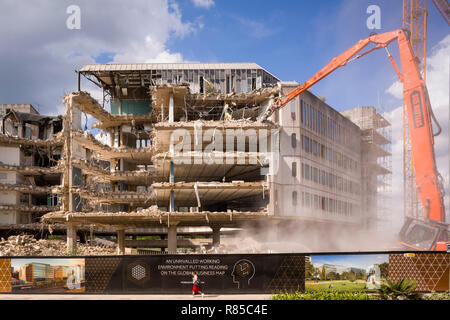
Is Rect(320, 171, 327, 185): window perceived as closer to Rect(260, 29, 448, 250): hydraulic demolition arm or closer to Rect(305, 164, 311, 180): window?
Rect(305, 164, 311, 180): window

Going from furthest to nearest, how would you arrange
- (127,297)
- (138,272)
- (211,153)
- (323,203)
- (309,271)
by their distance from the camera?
1. (323,203)
2. (211,153)
3. (138,272)
4. (309,271)
5. (127,297)

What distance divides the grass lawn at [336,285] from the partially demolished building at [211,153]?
2166 centimetres

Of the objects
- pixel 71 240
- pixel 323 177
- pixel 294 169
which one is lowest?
pixel 71 240

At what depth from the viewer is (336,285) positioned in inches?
766

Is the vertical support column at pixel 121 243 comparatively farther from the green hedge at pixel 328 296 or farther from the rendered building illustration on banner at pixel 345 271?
the green hedge at pixel 328 296

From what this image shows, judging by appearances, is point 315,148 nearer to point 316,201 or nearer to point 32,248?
point 316,201

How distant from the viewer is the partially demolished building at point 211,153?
43312mm

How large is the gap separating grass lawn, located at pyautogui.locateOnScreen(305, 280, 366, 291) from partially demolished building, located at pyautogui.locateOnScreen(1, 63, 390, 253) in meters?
21.7

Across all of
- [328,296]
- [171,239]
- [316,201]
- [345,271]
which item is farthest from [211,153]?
[328,296]

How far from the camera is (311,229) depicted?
49.5m

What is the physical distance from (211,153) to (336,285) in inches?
991
